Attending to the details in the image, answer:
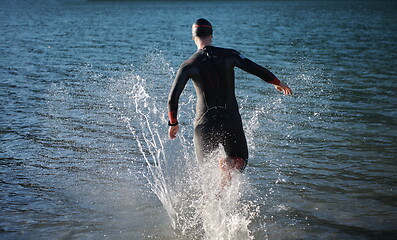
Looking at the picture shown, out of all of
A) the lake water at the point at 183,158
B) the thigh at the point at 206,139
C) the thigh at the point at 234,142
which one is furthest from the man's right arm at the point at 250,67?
the lake water at the point at 183,158

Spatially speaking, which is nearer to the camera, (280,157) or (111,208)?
(111,208)

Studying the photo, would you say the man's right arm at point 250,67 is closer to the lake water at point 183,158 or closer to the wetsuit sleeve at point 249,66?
the wetsuit sleeve at point 249,66

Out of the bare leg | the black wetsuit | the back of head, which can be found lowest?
the bare leg

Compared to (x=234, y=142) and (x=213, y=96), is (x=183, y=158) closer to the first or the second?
(x=234, y=142)

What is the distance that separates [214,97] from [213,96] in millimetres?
18

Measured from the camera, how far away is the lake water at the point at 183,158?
251 inches

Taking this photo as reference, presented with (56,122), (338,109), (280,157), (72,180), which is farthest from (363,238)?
(56,122)

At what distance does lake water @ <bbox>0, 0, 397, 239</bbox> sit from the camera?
6367 millimetres

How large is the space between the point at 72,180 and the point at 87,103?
529 centimetres

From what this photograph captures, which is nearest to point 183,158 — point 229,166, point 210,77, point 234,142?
point 229,166

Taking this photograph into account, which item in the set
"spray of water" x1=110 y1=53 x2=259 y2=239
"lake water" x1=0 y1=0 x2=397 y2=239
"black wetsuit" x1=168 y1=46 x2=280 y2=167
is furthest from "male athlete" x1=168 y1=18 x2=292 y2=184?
"lake water" x1=0 y1=0 x2=397 y2=239

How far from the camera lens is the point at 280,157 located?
346 inches

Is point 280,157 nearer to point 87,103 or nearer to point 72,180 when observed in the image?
point 72,180

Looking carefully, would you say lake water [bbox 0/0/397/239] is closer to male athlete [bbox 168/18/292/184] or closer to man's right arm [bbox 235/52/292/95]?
male athlete [bbox 168/18/292/184]
